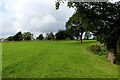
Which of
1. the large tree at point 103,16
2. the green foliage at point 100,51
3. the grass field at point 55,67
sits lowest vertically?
the grass field at point 55,67

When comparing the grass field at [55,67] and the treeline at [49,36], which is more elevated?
the treeline at [49,36]

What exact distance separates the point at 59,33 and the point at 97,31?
83081 mm

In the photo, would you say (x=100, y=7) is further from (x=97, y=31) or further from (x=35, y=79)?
(x=35, y=79)

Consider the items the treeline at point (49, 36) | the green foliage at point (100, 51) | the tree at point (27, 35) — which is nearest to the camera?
the green foliage at point (100, 51)

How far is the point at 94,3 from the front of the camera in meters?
8.96

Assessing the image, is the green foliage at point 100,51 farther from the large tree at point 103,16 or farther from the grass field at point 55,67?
the large tree at point 103,16

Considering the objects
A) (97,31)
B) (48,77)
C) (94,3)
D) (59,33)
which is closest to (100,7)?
(94,3)

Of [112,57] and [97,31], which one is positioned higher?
[97,31]

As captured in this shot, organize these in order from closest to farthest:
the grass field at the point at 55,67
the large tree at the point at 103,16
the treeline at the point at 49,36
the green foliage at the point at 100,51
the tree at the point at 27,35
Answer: the grass field at the point at 55,67
the large tree at the point at 103,16
the green foliage at the point at 100,51
the treeline at the point at 49,36
the tree at the point at 27,35

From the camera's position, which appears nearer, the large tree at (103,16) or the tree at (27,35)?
the large tree at (103,16)

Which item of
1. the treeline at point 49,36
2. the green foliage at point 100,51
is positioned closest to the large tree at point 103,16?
the green foliage at point 100,51

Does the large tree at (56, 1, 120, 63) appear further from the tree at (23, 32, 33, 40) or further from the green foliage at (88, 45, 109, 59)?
the tree at (23, 32, 33, 40)

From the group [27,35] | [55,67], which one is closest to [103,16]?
[55,67]

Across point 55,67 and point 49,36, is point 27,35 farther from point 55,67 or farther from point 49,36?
point 55,67
